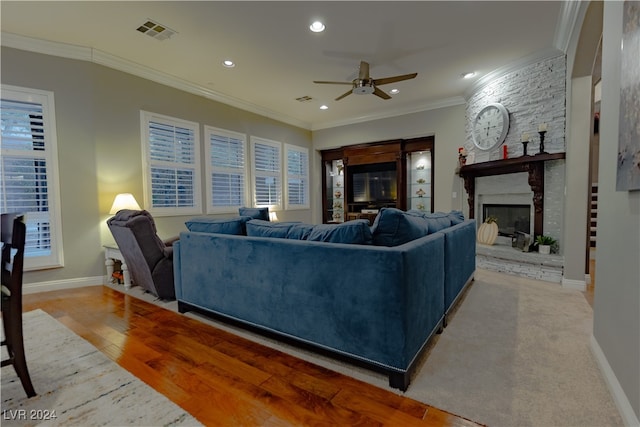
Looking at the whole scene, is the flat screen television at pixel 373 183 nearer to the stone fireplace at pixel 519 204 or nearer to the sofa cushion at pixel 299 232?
the stone fireplace at pixel 519 204

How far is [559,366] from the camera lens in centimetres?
177

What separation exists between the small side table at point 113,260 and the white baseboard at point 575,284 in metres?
5.26

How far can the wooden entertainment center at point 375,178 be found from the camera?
625cm

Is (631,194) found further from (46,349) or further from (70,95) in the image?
(70,95)

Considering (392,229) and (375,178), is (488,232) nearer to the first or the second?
(375,178)

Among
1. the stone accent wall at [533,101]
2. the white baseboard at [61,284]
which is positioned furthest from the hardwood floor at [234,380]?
the stone accent wall at [533,101]

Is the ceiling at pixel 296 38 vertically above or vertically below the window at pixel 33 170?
above


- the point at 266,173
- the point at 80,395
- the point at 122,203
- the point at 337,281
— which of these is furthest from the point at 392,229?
the point at 266,173

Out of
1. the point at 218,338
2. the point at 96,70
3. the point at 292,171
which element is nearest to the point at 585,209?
the point at 218,338

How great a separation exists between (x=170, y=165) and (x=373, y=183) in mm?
4394

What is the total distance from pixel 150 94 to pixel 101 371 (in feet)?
12.8

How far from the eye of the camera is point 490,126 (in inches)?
182

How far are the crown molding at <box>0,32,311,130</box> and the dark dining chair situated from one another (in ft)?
10.3

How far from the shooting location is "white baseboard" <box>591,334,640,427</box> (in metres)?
1.28
